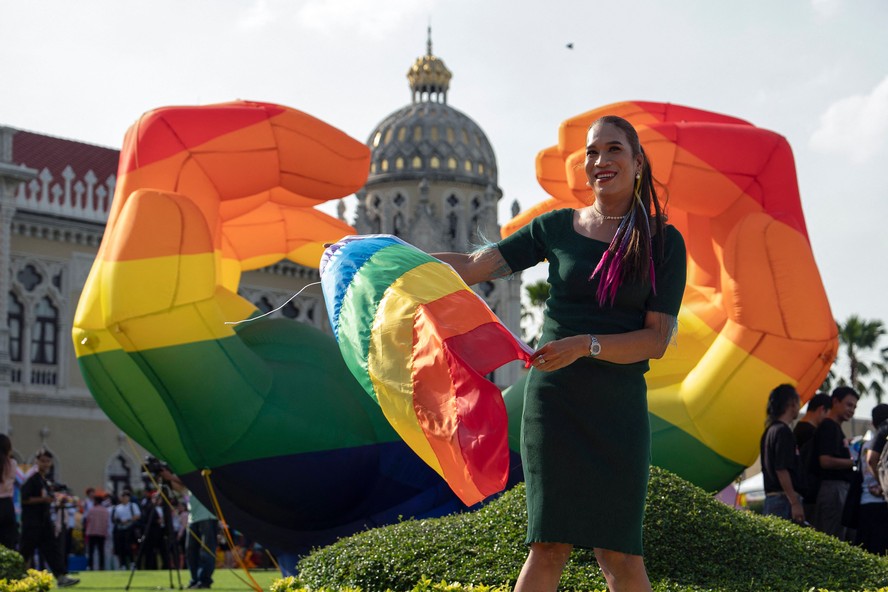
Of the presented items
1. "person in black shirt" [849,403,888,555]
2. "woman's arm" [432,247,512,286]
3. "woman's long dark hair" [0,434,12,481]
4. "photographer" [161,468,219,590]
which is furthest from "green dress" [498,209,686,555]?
"photographer" [161,468,219,590]

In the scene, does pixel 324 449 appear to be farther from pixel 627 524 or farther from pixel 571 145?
pixel 627 524

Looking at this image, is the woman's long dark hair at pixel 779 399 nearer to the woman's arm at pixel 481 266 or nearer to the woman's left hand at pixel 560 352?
the woman's arm at pixel 481 266

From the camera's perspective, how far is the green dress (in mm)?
4062

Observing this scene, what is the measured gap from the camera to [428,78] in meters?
51.9

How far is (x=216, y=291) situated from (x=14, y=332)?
2604 cm

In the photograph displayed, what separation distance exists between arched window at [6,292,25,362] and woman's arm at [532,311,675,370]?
1303 inches

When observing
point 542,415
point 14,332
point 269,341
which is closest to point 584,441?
point 542,415

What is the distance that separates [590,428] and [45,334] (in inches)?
1319

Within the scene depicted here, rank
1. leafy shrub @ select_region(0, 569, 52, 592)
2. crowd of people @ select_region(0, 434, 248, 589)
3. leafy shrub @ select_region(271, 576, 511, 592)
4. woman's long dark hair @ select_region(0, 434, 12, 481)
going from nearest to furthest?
leafy shrub @ select_region(271, 576, 511, 592), leafy shrub @ select_region(0, 569, 52, 592), woman's long dark hair @ select_region(0, 434, 12, 481), crowd of people @ select_region(0, 434, 248, 589)

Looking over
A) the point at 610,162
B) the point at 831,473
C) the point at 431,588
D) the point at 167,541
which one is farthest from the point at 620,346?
the point at 167,541

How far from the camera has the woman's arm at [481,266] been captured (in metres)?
4.50

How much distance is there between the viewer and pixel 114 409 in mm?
9883

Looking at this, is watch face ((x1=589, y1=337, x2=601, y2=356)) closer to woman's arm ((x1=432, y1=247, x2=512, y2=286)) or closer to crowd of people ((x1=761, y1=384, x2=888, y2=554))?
woman's arm ((x1=432, y1=247, x2=512, y2=286))

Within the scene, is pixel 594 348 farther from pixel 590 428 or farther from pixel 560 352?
A: pixel 590 428
